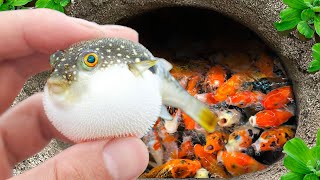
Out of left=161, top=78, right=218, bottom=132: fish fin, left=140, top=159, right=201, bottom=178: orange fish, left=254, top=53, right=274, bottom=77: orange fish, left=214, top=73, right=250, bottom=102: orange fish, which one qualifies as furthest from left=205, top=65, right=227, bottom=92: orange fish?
left=161, top=78, right=218, bottom=132: fish fin

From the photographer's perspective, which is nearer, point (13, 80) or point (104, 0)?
point (13, 80)

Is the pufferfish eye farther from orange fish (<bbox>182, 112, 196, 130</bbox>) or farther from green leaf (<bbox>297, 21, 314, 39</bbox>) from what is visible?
orange fish (<bbox>182, 112, 196, 130</bbox>)

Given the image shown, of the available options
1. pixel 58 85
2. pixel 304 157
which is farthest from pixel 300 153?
pixel 58 85

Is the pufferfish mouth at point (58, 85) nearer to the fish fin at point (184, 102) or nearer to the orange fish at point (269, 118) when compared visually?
the fish fin at point (184, 102)

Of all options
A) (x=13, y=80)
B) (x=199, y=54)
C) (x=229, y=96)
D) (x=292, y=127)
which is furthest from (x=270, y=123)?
(x=13, y=80)

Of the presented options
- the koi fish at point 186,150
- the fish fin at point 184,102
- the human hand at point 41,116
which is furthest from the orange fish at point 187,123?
the fish fin at point 184,102

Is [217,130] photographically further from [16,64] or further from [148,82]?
[148,82]
